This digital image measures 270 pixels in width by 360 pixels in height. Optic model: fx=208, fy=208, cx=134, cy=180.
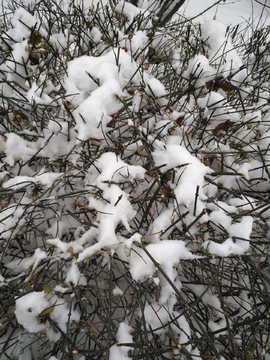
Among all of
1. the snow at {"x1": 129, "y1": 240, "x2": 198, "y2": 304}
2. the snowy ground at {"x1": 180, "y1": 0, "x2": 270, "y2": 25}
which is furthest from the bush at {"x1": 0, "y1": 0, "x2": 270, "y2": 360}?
the snowy ground at {"x1": 180, "y1": 0, "x2": 270, "y2": 25}

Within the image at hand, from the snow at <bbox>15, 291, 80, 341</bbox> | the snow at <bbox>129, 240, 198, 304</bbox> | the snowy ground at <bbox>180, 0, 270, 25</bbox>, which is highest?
the snowy ground at <bbox>180, 0, 270, 25</bbox>

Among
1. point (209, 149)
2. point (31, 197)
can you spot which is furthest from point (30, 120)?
point (209, 149)

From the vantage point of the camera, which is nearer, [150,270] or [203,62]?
[150,270]

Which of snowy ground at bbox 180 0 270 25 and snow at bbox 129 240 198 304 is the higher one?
snowy ground at bbox 180 0 270 25

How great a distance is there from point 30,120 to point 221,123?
84 centimetres

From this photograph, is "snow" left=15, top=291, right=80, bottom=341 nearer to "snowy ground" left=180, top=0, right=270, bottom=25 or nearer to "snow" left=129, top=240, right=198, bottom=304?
"snow" left=129, top=240, right=198, bottom=304

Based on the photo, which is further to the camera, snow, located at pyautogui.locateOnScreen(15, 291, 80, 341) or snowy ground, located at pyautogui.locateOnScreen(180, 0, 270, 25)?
snowy ground, located at pyautogui.locateOnScreen(180, 0, 270, 25)

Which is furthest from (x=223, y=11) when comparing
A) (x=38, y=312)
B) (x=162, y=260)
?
(x=38, y=312)

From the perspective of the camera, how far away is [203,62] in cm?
92

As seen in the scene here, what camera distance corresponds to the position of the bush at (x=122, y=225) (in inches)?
24.8

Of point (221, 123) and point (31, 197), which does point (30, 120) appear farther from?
point (221, 123)

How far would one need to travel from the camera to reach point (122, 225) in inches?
30.9

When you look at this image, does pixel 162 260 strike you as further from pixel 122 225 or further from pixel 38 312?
pixel 38 312

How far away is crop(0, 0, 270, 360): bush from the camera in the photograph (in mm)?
630
